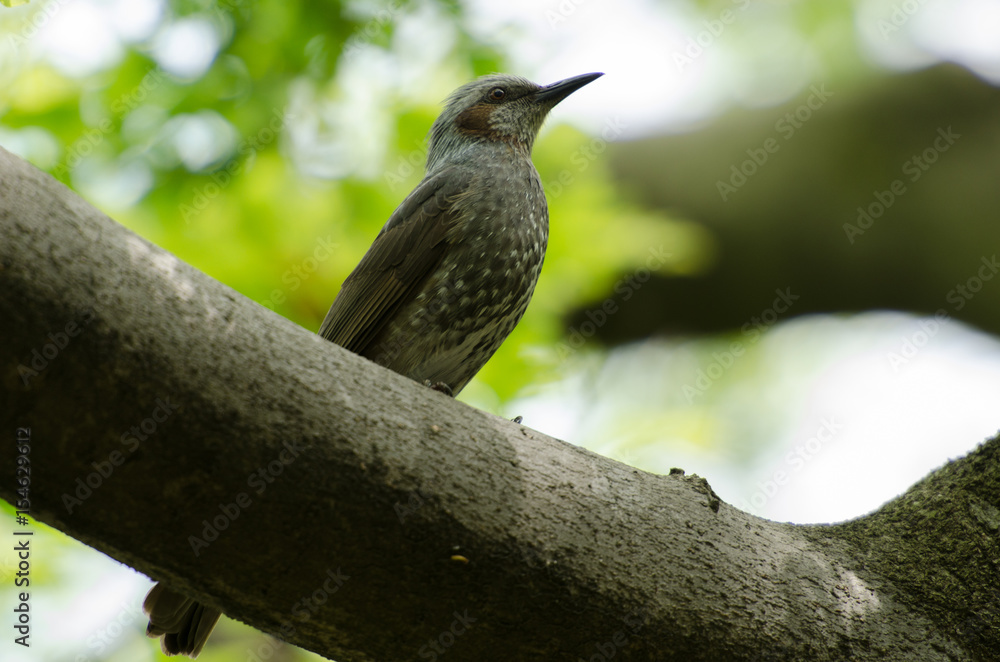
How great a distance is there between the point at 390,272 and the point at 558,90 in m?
1.57

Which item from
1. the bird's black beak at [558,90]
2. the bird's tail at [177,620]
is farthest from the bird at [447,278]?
the bird's tail at [177,620]

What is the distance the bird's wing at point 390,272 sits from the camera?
120 inches

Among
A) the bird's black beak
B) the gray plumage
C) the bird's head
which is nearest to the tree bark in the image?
the gray plumage

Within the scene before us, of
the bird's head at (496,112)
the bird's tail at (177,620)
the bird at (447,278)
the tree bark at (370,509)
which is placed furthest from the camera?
the bird's head at (496,112)

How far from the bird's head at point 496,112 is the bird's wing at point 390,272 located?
752mm

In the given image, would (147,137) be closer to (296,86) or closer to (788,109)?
(296,86)

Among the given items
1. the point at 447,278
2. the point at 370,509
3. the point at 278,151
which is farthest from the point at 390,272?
the point at 370,509

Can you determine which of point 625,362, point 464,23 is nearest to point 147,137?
point 464,23

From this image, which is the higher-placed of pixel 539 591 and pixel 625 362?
pixel 625 362

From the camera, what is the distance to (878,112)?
420 centimetres

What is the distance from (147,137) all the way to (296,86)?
68cm

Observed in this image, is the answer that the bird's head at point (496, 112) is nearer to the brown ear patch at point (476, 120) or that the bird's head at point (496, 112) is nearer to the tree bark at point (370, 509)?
the brown ear patch at point (476, 120)

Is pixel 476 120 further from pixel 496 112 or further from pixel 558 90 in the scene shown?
pixel 558 90

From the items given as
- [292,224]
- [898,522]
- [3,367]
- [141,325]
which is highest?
[292,224]
